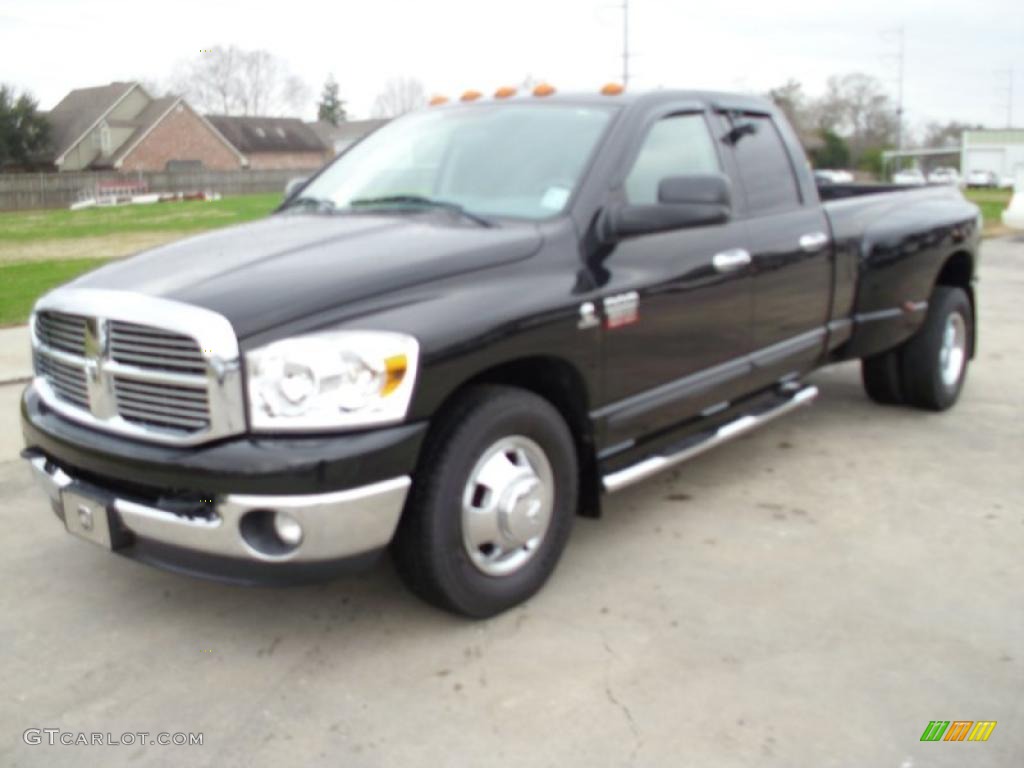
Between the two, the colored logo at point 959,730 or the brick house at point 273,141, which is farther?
the brick house at point 273,141

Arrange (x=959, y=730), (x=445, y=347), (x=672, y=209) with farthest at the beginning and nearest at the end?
1. (x=672, y=209)
2. (x=445, y=347)
3. (x=959, y=730)

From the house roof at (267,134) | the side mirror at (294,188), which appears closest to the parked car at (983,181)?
the house roof at (267,134)

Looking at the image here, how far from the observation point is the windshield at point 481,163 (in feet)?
12.9

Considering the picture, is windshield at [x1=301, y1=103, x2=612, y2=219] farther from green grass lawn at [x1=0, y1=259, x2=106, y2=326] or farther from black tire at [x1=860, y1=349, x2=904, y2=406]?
green grass lawn at [x1=0, y1=259, x2=106, y2=326]

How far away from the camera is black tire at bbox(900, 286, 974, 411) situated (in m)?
5.95

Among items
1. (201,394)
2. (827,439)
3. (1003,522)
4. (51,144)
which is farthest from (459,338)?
(51,144)

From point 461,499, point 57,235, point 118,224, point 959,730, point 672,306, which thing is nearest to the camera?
point 959,730

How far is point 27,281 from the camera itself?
13.2 metres

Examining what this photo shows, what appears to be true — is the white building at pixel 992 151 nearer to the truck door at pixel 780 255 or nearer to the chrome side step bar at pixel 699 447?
the truck door at pixel 780 255

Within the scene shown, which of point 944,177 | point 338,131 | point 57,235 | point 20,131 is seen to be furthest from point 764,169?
point 338,131

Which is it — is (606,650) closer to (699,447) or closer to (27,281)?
(699,447)

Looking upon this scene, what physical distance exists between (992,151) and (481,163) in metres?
78.4

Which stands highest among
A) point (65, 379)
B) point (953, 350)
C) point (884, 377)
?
point (65, 379)

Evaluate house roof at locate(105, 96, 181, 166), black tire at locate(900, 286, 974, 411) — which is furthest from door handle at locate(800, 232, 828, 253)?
house roof at locate(105, 96, 181, 166)
